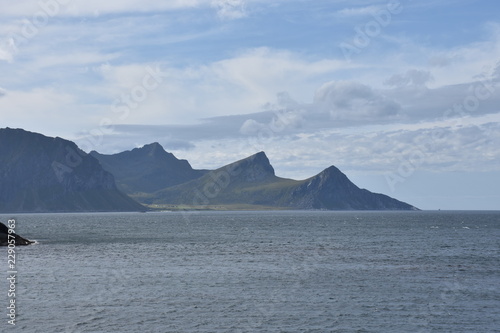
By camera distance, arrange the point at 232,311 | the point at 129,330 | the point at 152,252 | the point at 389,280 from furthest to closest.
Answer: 1. the point at 152,252
2. the point at 389,280
3. the point at 232,311
4. the point at 129,330

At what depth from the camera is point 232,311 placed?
2035 inches

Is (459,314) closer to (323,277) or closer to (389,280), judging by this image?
(389,280)

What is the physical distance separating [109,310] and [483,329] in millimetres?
32490

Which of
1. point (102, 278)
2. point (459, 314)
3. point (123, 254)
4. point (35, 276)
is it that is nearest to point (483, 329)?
point (459, 314)

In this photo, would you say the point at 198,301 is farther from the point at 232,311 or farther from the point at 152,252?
the point at 152,252

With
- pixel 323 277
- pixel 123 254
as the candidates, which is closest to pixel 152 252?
pixel 123 254

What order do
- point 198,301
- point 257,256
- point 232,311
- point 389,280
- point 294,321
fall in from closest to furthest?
point 294,321 → point 232,311 → point 198,301 → point 389,280 → point 257,256

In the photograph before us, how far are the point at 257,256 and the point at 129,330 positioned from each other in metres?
56.1

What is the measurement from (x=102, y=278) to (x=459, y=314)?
43.1 metres

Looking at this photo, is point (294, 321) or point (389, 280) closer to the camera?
point (294, 321)

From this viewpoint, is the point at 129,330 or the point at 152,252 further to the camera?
the point at 152,252

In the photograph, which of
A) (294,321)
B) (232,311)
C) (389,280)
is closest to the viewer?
(294,321)

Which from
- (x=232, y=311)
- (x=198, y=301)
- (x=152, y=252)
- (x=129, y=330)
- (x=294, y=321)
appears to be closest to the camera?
(x=129, y=330)

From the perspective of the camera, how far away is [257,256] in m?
99.3
